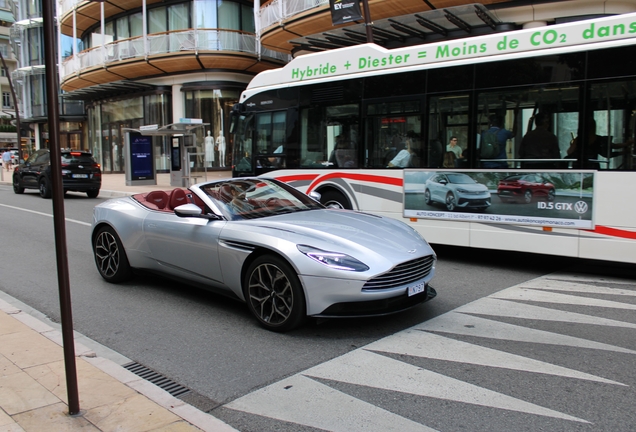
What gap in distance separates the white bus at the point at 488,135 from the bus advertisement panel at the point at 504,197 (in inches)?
0.6

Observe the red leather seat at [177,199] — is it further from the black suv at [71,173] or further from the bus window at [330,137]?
the black suv at [71,173]

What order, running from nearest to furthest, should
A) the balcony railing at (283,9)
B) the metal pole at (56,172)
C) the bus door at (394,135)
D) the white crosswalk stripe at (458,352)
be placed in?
1. the metal pole at (56,172)
2. the white crosswalk stripe at (458,352)
3. the bus door at (394,135)
4. the balcony railing at (283,9)

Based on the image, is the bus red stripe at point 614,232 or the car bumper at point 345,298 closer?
the car bumper at point 345,298

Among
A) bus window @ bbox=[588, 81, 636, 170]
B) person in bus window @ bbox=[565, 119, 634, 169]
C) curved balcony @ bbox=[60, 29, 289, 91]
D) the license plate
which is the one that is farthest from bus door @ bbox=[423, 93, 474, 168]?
curved balcony @ bbox=[60, 29, 289, 91]

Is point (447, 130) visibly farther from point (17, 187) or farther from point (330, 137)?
point (17, 187)

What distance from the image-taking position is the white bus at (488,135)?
7.05 m

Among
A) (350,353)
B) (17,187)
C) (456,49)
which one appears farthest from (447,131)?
(17,187)

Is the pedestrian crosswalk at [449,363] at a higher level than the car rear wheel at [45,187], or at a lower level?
lower

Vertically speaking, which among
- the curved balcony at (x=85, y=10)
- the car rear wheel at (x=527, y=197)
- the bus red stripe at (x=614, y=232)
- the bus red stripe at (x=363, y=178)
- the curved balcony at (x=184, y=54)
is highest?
the curved balcony at (x=85, y=10)

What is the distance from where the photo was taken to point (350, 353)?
4645 mm

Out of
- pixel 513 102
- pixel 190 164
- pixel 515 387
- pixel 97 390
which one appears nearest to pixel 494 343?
pixel 515 387

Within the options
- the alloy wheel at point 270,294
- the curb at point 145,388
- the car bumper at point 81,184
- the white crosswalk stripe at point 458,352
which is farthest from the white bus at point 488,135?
the car bumper at point 81,184

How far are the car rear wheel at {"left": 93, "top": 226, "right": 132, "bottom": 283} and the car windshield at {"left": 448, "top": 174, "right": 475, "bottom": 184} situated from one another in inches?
191

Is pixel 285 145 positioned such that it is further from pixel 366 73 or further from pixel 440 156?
pixel 440 156
